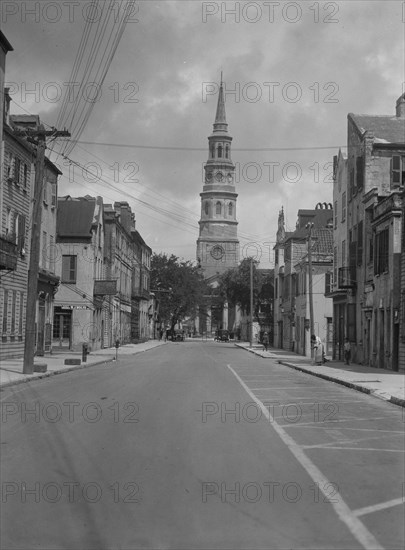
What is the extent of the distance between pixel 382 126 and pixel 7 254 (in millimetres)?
22360

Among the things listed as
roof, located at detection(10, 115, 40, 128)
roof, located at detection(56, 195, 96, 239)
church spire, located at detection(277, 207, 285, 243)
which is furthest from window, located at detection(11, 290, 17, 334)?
church spire, located at detection(277, 207, 285, 243)

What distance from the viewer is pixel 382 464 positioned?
10273 millimetres

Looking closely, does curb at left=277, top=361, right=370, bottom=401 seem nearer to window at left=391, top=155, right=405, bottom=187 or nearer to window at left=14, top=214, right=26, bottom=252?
window at left=391, top=155, right=405, bottom=187

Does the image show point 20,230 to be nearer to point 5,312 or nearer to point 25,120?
point 5,312

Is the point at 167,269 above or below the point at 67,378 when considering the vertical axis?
above

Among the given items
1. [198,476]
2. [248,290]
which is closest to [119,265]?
[248,290]

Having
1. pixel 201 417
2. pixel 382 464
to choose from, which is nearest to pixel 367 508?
pixel 382 464

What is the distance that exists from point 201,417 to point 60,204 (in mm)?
40705

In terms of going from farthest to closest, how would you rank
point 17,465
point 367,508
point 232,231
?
point 232,231 → point 17,465 → point 367,508

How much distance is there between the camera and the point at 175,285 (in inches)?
4535

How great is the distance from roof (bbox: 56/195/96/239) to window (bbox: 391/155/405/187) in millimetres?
21811

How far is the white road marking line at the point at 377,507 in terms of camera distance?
24.7 feet

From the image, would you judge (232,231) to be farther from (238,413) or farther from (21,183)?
(238,413)

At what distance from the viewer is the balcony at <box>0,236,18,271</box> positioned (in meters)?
29.8
